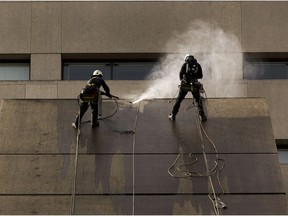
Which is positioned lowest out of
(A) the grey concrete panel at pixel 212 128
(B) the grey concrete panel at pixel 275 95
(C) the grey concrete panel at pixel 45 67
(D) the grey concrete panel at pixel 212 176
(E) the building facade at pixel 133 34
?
Result: (D) the grey concrete panel at pixel 212 176

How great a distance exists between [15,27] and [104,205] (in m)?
11.3

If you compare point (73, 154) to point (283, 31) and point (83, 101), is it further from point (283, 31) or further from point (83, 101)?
→ point (283, 31)

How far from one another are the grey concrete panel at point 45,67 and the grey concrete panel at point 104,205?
9731 millimetres

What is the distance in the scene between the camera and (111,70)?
94.9 ft

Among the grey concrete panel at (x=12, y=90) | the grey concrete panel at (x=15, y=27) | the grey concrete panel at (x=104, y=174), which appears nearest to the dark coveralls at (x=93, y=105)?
the grey concrete panel at (x=104, y=174)

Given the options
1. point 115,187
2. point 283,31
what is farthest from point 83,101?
point 283,31

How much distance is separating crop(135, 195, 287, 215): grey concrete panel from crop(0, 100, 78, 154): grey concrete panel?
2777 mm

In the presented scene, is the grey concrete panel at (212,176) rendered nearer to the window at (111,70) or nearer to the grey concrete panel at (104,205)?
the grey concrete panel at (104,205)

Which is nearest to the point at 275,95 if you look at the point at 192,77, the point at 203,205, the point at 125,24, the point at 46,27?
the point at 125,24

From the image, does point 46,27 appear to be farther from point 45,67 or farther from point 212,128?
point 212,128

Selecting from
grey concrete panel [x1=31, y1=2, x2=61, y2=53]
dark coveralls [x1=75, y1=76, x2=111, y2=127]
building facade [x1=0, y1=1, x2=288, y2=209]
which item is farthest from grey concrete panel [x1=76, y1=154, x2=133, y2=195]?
grey concrete panel [x1=31, y1=2, x2=61, y2=53]

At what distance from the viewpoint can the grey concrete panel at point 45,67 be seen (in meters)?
28.3

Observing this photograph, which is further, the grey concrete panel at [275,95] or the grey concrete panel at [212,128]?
the grey concrete panel at [275,95]

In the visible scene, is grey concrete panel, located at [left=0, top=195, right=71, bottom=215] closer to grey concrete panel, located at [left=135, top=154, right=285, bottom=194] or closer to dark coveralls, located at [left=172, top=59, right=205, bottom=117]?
grey concrete panel, located at [left=135, top=154, right=285, bottom=194]
